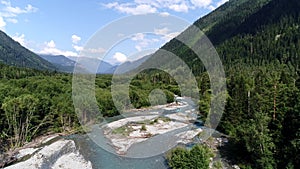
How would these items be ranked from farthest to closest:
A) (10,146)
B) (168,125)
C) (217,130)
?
(168,125) < (217,130) < (10,146)

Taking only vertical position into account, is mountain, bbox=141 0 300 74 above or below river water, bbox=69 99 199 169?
above

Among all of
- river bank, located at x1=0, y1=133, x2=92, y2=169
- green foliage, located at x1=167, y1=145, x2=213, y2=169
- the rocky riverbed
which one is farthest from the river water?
green foliage, located at x1=167, y1=145, x2=213, y2=169

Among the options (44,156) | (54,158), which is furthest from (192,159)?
(44,156)

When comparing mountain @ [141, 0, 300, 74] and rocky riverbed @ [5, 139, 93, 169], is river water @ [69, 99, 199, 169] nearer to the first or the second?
rocky riverbed @ [5, 139, 93, 169]

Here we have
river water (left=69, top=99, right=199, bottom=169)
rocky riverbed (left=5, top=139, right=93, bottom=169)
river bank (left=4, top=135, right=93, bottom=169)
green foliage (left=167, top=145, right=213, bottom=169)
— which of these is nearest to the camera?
green foliage (left=167, top=145, right=213, bottom=169)

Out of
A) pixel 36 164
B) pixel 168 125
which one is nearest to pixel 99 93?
pixel 168 125

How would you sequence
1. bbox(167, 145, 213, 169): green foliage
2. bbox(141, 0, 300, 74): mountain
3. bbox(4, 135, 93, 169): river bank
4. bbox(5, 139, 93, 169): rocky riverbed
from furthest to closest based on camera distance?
bbox(141, 0, 300, 74): mountain
bbox(4, 135, 93, 169): river bank
bbox(5, 139, 93, 169): rocky riverbed
bbox(167, 145, 213, 169): green foliage

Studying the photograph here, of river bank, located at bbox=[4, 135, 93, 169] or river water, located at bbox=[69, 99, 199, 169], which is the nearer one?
river bank, located at bbox=[4, 135, 93, 169]

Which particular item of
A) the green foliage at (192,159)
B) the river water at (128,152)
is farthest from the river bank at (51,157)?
the green foliage at (192,159)

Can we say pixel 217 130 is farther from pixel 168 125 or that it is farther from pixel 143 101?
pixel 143 101

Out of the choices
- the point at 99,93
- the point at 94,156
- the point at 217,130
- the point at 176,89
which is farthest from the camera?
the point at 176,89

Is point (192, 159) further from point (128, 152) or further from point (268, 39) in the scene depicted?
point (268, 39)
